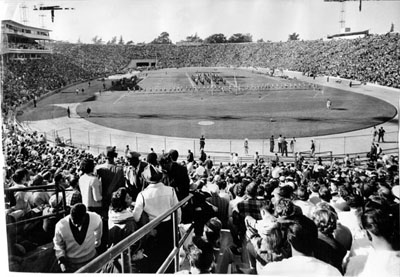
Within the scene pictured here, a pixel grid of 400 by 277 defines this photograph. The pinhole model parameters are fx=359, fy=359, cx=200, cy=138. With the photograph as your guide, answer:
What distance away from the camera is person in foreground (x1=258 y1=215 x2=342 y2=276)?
9.02 feet

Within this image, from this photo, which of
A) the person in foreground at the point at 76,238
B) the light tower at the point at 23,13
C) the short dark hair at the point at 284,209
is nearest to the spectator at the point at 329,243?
the short dark hair at the point at 284,209

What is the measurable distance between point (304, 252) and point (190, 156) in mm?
3938

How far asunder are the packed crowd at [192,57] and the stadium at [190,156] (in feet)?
0.24

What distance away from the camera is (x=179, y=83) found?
1980cm

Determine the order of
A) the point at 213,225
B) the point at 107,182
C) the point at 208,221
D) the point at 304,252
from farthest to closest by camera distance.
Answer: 1. the point at 107,182
2. the point at 208,221
3. the point at 213,225
4. the point at 304,252

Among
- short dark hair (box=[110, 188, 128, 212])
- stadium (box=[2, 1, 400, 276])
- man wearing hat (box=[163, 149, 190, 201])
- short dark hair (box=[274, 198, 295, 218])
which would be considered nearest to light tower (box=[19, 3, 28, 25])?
stadium (box=[2, 1, 400, 276])

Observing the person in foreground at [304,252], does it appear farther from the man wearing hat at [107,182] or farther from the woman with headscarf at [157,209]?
the man wearing hat at [107,182]

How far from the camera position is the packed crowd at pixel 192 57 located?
696cm

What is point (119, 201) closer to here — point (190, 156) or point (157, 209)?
point (157, 209)

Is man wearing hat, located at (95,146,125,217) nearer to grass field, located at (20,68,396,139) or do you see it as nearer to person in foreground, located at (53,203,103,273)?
person in foreground, located at (53,203,103,273)

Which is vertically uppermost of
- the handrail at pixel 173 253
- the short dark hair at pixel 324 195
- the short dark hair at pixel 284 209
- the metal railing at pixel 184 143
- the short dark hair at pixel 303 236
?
the short dark hair at pixel 284 209

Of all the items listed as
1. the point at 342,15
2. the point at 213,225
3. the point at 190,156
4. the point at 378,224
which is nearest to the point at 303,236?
the point at 378,224

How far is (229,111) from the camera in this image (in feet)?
57.7

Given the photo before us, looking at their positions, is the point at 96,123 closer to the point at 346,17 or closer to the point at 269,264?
the point at 346,17
